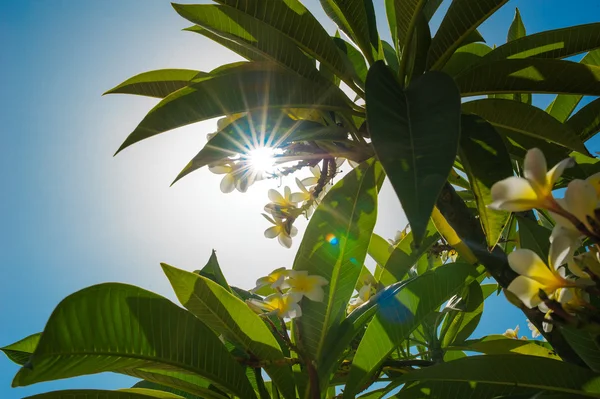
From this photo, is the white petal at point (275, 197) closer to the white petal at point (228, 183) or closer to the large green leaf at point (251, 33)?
the white petal at point (228, 183)

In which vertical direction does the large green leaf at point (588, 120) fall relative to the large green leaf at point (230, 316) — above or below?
above

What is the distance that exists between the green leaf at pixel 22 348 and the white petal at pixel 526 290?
Result: 3.66ft

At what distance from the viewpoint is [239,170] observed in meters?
1.36

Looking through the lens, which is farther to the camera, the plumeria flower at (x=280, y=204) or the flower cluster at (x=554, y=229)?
the plumeria flower at (x=280, y=204)

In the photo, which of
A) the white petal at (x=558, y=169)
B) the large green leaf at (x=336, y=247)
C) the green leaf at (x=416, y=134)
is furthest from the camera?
the large green leaf at (x=336, y=247)

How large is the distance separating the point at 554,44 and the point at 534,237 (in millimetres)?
514

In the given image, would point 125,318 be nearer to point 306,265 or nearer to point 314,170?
point 306,265

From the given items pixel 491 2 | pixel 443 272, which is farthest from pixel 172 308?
pixel 491 2

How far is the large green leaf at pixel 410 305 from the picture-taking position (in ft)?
3.28

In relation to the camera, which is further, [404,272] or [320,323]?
[404,272]

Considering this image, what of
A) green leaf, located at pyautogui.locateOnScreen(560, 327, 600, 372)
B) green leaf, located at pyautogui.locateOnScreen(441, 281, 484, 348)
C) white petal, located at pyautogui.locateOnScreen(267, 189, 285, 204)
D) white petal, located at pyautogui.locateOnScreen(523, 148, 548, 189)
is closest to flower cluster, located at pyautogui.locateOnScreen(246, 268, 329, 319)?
white petal, located at pyautogui.locateOnScreen(267, 189, 285, 204)

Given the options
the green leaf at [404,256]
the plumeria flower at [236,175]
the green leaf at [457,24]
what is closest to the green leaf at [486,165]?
the green leaf at [457,24]

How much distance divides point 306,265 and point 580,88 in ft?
2.45

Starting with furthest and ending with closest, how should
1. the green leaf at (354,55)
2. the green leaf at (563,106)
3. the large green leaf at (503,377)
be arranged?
1. the green leaf at (563,106)
2. the green leaf at (354,55)
3. the large green leaf at (503,377)
